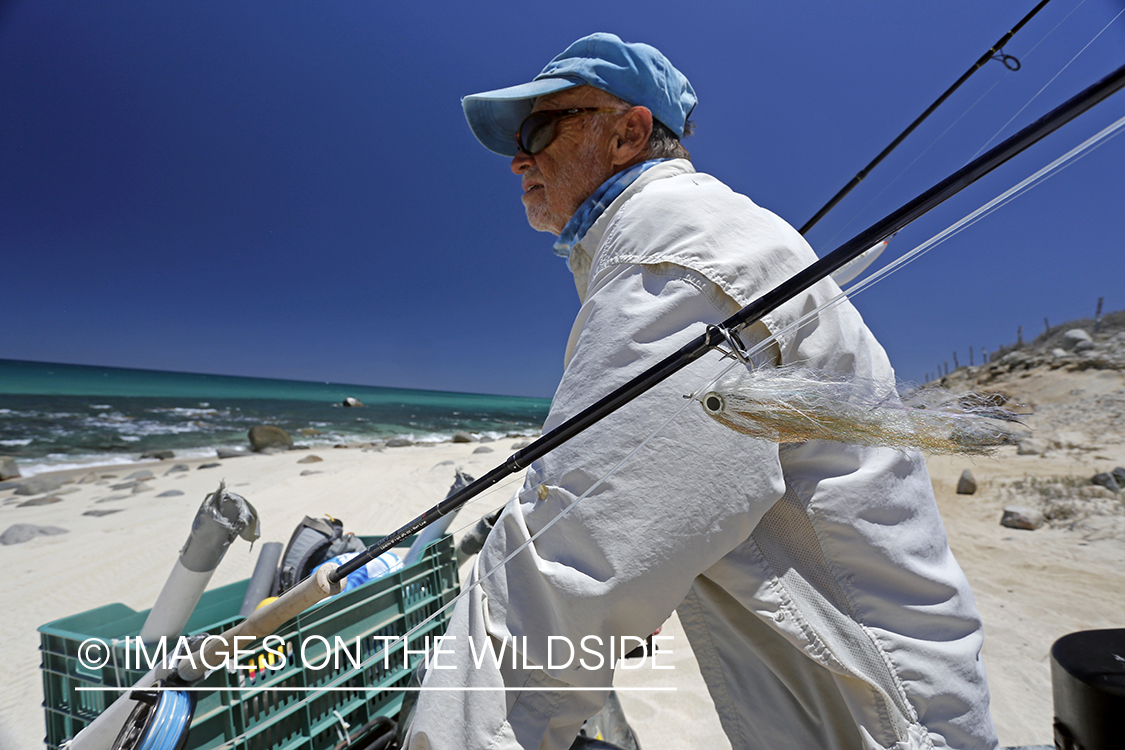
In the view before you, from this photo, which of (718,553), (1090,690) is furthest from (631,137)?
(1090,690)

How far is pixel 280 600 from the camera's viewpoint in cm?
117

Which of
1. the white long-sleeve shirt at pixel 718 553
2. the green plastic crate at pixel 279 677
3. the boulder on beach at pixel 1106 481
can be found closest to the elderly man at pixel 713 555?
the white long-sleeve shirt at pixel 718 553

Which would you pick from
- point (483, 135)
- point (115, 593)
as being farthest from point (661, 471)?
point (115, 593)

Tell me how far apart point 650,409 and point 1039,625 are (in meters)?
4.38

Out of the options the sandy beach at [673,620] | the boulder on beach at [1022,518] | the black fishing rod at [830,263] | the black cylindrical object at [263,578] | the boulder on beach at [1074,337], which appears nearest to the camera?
the black fishing rod at [830,263]

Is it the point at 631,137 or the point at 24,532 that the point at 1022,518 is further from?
the point at 24,532

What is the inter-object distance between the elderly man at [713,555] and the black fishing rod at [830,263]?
5 centimetres

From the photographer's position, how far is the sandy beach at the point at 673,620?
2.68m

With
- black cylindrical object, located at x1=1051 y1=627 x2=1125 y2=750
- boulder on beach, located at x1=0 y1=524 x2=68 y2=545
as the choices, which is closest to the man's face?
black cylindrical object, located at x1=1051 y1=627 x2=1125 y2=750

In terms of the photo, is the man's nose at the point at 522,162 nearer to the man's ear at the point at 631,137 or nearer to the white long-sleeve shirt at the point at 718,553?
the man's ear at the point at 631,137

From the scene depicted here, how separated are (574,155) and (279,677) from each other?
177 centimetres

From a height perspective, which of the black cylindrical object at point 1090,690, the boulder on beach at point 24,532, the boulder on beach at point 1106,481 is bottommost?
the boulder on beach at point 1106,481

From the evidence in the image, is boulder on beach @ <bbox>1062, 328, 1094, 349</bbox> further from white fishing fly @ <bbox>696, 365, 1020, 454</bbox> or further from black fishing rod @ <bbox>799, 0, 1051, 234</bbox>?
white fishing fly @ <bbox>696, 365, 1020, 454</bbox>

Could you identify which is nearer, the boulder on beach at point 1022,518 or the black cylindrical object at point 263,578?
the black cylindrical object at point 263,578
